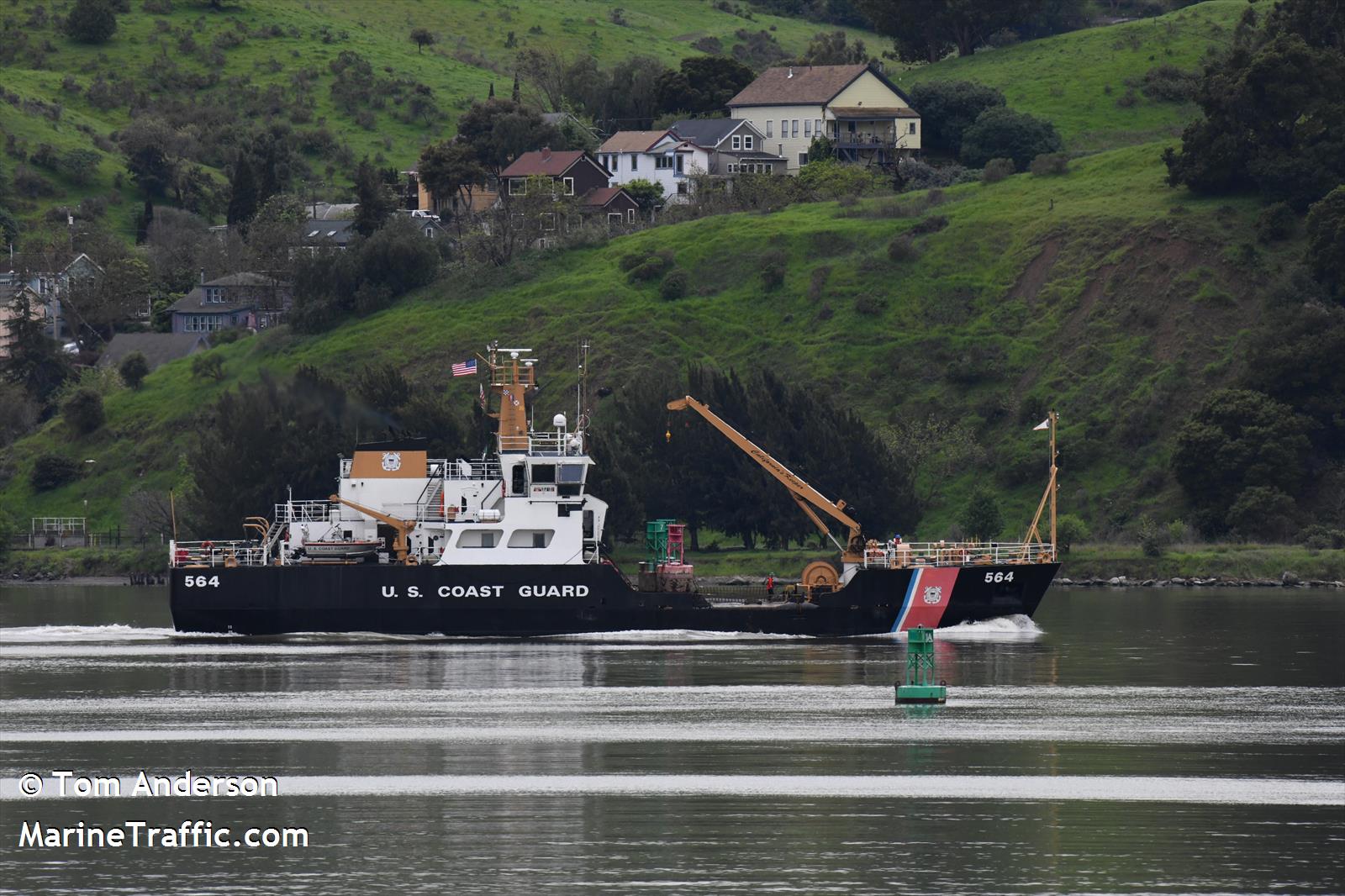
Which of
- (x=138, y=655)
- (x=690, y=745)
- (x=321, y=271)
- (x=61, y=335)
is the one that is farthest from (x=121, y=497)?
(x=690, y=745)

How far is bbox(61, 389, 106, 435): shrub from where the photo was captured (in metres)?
127

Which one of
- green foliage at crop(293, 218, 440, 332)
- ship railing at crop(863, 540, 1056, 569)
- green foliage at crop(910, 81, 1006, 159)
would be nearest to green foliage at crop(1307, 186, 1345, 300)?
green foliage at crop(910, 81, 1006, 159)

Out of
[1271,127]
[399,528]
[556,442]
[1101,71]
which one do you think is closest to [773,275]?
[1271,127]

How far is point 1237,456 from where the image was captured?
9806cm

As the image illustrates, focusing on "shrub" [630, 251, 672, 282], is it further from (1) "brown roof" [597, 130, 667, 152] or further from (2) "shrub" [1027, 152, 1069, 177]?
(1) "brown roof" [597, 130, 667, 152]

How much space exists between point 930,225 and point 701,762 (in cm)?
9575

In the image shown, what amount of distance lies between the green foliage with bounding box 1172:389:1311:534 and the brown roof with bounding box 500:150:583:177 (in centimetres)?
6828

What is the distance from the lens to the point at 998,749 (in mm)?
39844

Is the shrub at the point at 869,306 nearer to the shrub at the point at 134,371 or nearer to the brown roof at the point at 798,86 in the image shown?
the brown roof at the point at 798,86

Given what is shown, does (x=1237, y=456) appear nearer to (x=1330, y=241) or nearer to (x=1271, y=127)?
(x=1330, y=241)

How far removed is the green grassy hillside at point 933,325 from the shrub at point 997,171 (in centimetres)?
165

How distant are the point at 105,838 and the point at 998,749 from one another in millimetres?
17107

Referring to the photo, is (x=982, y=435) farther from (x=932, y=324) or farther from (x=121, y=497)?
(x=121, y=497)

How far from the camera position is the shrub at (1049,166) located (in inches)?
5389
